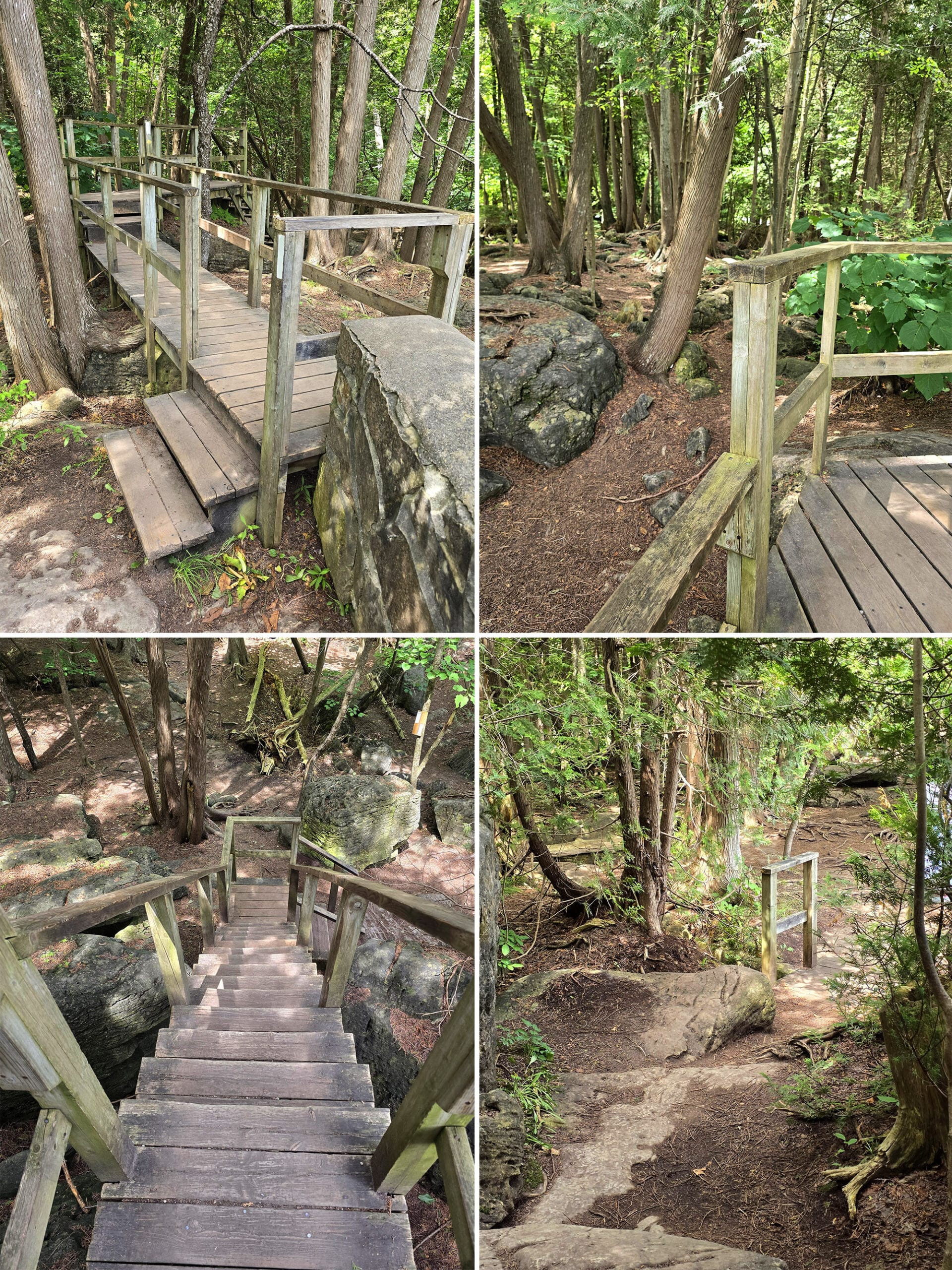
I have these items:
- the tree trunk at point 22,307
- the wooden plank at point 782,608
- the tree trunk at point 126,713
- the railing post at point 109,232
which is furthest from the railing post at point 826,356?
Result: the railing post at point 109,232

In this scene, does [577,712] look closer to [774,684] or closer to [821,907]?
[774,684]

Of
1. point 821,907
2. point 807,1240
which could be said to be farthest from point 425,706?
point 807,1240

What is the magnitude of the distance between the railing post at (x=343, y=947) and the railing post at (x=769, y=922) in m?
3.49

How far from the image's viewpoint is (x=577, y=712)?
173 inches

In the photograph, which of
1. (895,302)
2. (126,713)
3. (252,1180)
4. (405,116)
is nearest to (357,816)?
(126,713)

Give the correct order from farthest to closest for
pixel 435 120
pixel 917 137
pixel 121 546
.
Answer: pixel 435 120
pixel 917 137
pixel 121 546

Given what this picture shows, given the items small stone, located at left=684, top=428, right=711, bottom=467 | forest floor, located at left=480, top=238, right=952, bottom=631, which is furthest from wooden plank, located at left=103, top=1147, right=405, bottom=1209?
small stone, located at left=684, top=428, right=711, bottom=467

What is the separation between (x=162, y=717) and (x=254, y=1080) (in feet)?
15.8

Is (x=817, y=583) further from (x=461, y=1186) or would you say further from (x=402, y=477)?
(x=461, y=1186)

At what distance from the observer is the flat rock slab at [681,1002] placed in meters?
4.48

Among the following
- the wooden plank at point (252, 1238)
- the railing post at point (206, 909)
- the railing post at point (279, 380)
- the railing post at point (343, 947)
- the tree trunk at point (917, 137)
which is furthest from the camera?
the tree trunk at point (917, 137)

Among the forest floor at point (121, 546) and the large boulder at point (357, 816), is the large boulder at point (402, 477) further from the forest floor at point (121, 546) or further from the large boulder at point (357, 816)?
the large boulder at point (357, 816)

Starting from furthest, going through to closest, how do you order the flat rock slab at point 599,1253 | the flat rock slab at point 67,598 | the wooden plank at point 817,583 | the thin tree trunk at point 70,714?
1. the thin tree trunk at point 70,714
2. the flat rock slab at point 67,598
3. the wooden plank at point 817,583
4. the flat rock slab at point 599,1253

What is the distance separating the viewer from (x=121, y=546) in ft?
14.6
